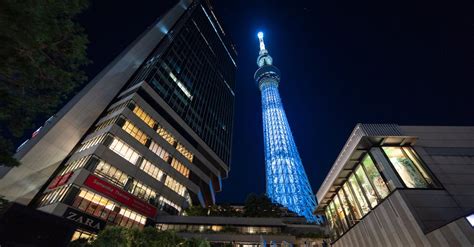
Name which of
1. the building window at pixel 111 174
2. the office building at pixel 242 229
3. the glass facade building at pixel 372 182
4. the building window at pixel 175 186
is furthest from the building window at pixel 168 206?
the glass facade building at pixel 372 182

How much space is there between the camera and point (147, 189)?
3453cm

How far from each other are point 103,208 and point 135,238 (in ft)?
59.0

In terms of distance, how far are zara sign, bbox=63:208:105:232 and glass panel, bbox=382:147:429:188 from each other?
31598 millimetres

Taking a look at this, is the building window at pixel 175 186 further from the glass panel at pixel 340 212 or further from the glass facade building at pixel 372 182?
the glass facade building at pixel 372 182

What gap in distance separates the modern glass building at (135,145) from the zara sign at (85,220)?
0.11 metres

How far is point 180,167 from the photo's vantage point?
142 feet

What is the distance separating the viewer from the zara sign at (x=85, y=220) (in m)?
24.4

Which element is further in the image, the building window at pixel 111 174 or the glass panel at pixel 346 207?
the building window at pixel 111 174

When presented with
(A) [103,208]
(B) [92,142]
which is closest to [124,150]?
(B) [92,142]

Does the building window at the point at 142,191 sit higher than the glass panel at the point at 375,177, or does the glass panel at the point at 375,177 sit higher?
the building window at the point at 142,191

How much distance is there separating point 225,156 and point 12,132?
5402 cm

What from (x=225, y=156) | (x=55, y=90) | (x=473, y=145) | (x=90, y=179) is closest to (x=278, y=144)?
(x=225, y=156)

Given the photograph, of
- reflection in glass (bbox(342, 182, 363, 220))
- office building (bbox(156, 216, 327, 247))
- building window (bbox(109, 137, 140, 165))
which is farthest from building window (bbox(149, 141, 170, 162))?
reflection in glass (bbox(342, 182, 363, 220))

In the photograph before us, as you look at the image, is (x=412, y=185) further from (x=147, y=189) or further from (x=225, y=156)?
(x=225, y=156)
